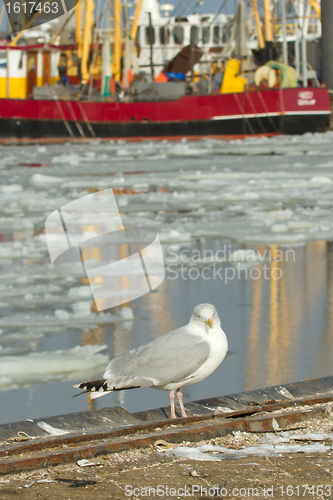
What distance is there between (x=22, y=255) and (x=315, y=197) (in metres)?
5.27

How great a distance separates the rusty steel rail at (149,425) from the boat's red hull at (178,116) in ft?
73.3

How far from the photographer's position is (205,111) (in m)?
25.2

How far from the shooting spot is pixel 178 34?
42500mm

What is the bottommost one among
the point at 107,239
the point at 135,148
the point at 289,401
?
the point at 135,148

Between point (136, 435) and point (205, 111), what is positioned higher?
point (136, 435)

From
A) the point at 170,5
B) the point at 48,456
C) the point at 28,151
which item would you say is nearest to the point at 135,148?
the point at 28,151

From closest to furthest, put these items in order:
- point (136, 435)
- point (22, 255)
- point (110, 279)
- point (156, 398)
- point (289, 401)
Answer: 1. point (136, 435)
2. point (289, 401)
3. point (156, 398)
4. point (110, 279)
5. point (22, 255)

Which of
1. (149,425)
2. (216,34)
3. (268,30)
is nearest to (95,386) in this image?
(149,425)

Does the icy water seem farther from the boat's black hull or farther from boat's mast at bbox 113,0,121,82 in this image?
boat's mast at bbox 113,0,121,82

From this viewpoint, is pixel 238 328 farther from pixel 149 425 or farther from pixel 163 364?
pixel 149 425

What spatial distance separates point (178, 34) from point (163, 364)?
1631 inches

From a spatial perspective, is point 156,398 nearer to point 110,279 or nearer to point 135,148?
point 110,279

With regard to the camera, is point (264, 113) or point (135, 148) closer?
point (135, 148)

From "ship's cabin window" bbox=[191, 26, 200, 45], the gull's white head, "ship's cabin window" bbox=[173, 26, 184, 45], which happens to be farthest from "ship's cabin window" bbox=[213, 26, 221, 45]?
the gull's white head
